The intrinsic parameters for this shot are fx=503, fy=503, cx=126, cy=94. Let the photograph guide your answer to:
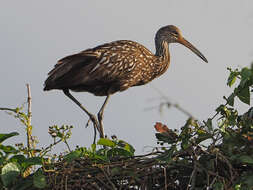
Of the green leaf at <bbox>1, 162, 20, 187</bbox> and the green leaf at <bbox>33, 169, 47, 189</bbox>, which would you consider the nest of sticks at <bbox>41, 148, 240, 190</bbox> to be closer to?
the green leaf at <bbox>33, 169, 47, 189</bbox>

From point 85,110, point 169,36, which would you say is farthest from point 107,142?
point 169,36

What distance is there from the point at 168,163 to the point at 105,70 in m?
3.73

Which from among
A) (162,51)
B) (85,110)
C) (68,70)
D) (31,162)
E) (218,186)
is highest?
(162,51)

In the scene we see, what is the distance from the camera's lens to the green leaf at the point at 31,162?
148 inches

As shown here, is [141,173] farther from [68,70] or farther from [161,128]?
[68,70]

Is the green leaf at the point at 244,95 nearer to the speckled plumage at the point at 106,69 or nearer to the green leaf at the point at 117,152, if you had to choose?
the green leaf at the point at 117,152

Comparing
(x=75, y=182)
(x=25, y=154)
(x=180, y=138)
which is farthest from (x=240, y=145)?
(x=25, y=154)

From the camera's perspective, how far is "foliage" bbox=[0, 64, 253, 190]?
311 cm

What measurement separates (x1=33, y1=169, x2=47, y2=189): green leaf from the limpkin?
286 centimetres

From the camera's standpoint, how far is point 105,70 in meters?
6.90

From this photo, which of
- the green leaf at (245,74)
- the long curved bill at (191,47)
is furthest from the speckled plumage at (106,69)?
the green leaf at (245,74)

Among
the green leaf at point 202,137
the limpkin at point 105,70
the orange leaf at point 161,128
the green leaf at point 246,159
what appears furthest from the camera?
the limpkin at point 105,70

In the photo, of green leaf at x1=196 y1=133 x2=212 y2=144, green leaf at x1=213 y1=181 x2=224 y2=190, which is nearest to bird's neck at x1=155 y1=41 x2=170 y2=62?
green leaf at x1=196 y1=133 x2=212 y2=144

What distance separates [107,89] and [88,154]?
3.33m
